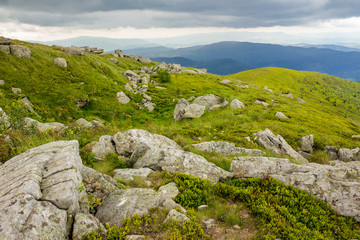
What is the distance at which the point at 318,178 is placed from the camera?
9188 millimetres

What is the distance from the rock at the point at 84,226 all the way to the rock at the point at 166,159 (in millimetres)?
4979

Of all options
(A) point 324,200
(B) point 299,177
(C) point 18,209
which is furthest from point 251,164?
(C) point 18,209

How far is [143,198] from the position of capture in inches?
295

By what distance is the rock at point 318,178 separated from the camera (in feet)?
26.5

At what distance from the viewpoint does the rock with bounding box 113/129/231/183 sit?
10477mm

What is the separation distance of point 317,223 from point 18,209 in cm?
1048

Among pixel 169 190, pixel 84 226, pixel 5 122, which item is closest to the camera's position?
pixel 84 226

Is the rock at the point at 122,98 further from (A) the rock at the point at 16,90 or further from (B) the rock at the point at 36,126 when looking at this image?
(B) the rock at the point at 36,126

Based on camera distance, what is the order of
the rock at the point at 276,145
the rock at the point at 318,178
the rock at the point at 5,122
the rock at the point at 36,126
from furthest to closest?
the rock at the point at 276,145 < the rock at the point at 36,126 < the rock at the point at 5,122 < the rock at the point at 318,178

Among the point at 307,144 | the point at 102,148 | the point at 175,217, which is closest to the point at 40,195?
the point at 175,217

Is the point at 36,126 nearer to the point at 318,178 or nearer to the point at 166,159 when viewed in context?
the point at 166,159

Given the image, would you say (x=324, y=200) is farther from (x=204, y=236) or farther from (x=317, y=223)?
(x=204, y=236)

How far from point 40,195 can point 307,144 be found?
22408mm

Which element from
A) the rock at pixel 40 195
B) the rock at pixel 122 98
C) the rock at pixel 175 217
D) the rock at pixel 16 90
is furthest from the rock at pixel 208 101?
the rock at pixel 40 195
